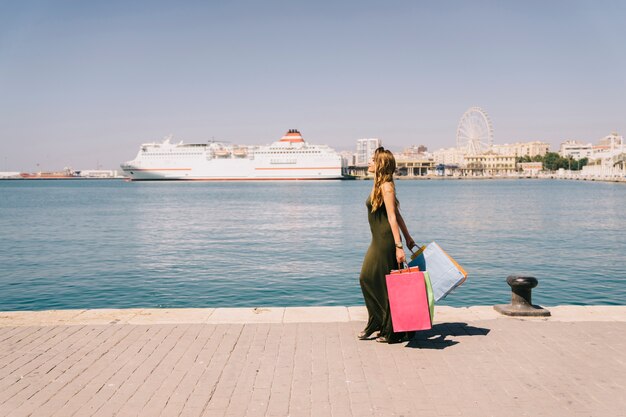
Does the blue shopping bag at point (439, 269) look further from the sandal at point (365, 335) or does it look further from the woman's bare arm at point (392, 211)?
the sandal at point (365, 335)

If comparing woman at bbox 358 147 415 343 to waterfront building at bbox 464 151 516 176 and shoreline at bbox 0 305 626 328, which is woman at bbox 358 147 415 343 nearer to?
shoreline at bbox 0 305 626 328

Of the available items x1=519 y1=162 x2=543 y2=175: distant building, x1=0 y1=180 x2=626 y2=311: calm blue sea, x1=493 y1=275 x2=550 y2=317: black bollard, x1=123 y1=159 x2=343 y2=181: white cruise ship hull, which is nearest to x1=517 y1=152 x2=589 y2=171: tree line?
x1=519 y1=162 x2=543 y2=175: distant building

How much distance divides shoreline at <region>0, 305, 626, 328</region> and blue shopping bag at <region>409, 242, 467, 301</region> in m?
0.73

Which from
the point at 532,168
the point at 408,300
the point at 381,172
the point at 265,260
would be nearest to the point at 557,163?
the point at 532,168

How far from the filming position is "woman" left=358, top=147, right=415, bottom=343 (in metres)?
5.22

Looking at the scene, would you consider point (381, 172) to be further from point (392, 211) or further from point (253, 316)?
point (253, 316)

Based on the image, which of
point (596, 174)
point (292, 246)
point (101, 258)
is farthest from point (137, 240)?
point (596, 174)

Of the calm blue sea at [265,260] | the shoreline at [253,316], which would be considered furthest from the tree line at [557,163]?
the shoreline at [253,316]

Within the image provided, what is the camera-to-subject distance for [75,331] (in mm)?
5641

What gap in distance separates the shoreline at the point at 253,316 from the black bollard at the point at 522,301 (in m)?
0.06

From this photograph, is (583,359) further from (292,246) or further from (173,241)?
(173,241)

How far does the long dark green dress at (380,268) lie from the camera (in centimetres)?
528

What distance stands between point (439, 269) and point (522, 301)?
1.34 metres

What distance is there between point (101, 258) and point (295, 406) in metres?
16.3
